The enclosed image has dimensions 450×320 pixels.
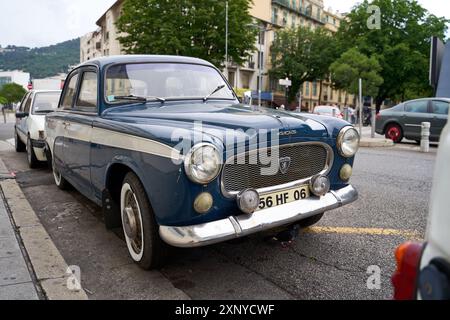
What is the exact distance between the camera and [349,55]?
29.0m

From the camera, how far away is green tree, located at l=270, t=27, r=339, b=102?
50500 millimetres

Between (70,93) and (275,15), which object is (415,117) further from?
(275,15)

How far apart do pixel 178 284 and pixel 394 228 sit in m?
2.38

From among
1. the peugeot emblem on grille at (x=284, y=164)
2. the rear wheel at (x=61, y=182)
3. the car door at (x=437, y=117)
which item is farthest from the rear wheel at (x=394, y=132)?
the peugeot emblem on grille at (x=284, y=164)

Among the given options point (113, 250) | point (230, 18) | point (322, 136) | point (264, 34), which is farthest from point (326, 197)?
point (264, 34)

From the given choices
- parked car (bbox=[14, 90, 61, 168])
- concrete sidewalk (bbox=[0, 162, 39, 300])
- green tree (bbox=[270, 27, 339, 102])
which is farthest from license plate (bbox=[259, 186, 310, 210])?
green tree (bbox=[270, 27, 339, 102])

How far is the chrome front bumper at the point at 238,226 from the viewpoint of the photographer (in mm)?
2641

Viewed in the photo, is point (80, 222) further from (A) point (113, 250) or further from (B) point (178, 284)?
(B) point (178, 284)

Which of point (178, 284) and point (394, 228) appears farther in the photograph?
point (394, 228)

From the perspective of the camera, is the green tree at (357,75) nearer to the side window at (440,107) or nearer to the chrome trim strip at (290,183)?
the side window at (440,107)

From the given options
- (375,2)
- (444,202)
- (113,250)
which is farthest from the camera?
(375,2)

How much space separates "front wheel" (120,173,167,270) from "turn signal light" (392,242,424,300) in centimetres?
174

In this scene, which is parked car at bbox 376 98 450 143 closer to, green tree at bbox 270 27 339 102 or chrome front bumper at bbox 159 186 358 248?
chrome front bumper at bbox 159 186 358 248

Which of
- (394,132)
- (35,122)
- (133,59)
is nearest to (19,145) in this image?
(35,122)
